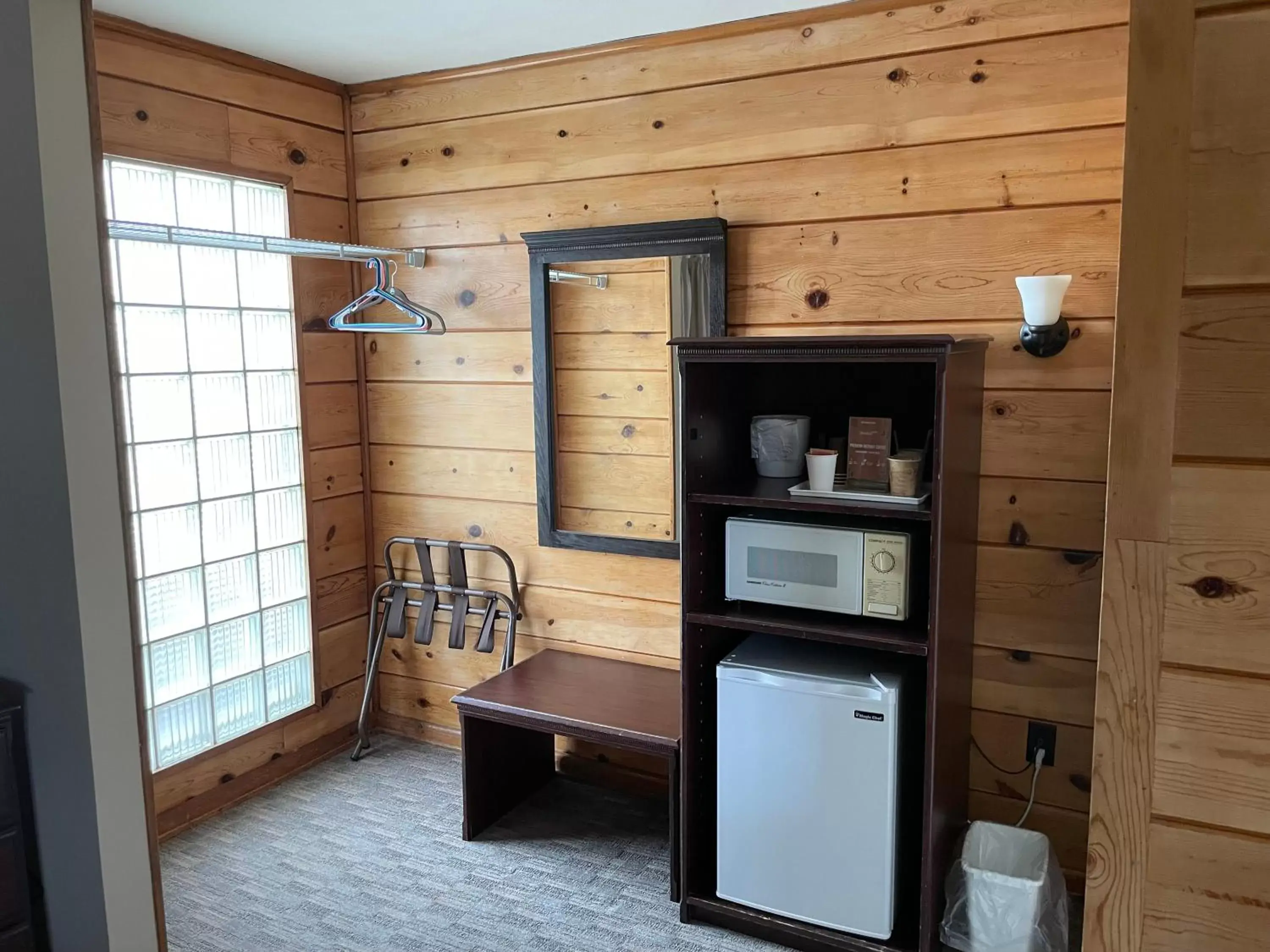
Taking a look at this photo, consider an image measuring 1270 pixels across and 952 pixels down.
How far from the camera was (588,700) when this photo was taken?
278cm

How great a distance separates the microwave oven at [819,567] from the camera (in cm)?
219

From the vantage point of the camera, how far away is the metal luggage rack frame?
3221mm

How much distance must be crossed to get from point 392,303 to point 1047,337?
75.3 inches

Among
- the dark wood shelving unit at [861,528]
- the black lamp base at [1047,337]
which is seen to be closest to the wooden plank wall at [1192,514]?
the dark wood shelving unit at [861,528]

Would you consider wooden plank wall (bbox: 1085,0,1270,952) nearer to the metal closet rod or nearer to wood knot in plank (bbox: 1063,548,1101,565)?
wood knot in plank (bbox: 1063,548,1101,565)

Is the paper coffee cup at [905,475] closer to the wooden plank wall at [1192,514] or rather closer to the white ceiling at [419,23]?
the wooden plank wall at [1192,514]

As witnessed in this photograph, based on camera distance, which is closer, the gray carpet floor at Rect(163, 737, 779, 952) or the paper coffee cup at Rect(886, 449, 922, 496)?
the paper coffee cup at Rect(886, 449, 922, 496)

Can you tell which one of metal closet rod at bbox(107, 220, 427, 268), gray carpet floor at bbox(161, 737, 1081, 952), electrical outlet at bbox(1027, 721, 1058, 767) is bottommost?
gray carpet floor at bbox(161, 737, 1081, 952)

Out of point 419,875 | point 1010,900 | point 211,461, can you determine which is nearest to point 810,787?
point 1010,900

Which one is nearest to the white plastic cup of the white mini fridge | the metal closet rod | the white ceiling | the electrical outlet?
the white mini fridge

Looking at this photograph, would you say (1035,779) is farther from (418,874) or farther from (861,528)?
(418,874)

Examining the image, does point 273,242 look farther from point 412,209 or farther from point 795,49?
point 795,49

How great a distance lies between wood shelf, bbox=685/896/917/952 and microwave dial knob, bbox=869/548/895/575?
0.90 meters

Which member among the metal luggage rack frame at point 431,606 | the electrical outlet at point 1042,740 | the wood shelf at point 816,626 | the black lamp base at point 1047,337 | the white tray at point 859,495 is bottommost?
the electrical outlet at point 1042,740
